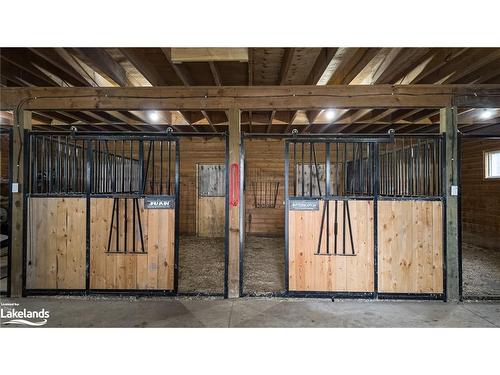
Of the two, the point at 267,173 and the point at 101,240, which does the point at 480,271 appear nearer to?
the point at 267,173

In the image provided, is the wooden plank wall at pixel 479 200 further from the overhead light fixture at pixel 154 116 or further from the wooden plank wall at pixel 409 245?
the overhead light fixture at pixel 154 116

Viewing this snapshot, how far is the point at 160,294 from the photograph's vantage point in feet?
11.2

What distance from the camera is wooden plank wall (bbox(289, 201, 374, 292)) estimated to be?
3.40m

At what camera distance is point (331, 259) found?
342cm

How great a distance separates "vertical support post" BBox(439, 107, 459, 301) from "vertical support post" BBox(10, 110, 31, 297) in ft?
16.1

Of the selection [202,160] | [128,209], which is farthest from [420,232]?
[202,160]

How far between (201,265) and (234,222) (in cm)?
180

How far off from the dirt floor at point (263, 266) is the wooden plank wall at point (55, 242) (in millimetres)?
2066

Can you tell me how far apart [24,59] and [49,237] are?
199 cm

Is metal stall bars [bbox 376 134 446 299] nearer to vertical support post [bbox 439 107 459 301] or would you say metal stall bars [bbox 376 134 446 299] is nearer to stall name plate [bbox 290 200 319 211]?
vertical support post [bbox 439 107 459 301]

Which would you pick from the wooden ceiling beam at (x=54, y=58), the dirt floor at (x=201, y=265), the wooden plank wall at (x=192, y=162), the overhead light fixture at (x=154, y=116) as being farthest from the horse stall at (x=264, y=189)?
the wooden ceiling beam at (x=54, y=58)

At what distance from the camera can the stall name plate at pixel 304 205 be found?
11.2ft

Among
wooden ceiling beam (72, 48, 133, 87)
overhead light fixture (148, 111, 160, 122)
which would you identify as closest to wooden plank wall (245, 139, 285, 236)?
overhead light fixture (148, 111, 160, 122)

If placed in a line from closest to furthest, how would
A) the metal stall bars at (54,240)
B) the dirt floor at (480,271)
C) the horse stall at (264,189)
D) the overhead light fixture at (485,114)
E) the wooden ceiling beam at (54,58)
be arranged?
the wooden ceiling beam at (54,58) → the metal stall bars at (54,240) → the dirt floor at (480,271) → the overhead light fixture at (485,114) → the horse stall at (264,189)
